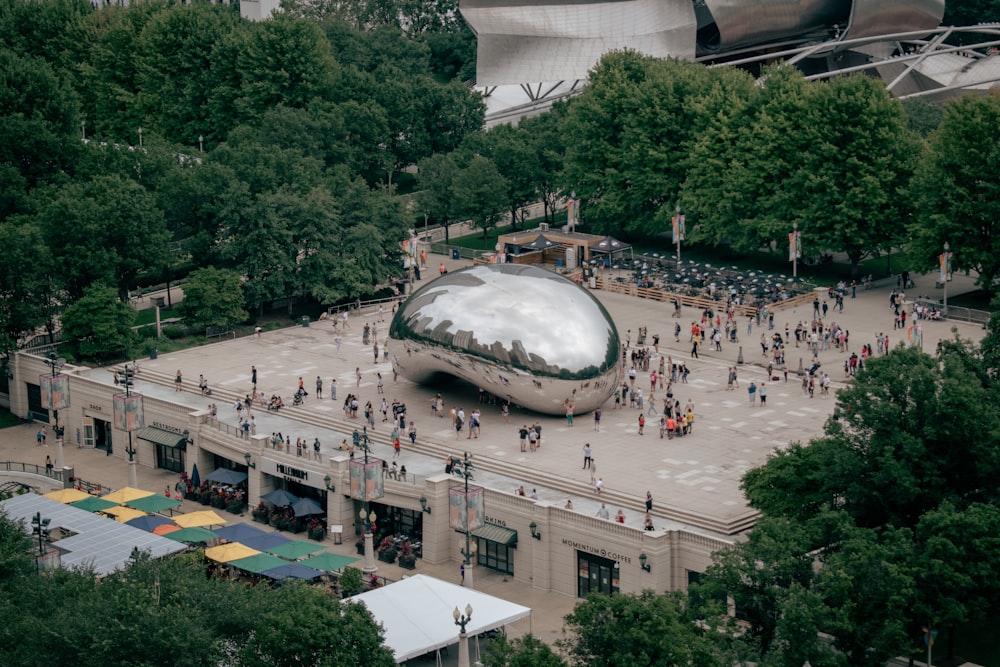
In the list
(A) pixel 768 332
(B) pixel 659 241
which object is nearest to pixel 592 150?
(B) pixel 659 241

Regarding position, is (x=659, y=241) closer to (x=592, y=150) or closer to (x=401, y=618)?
(x=592, y=150)

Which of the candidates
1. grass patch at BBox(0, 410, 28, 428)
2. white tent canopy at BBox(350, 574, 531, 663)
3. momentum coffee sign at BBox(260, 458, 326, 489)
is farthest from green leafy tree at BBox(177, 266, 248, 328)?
white tent canopy at BBox(350, 574, 531, 663)

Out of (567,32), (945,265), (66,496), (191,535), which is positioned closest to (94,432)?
(66,496)

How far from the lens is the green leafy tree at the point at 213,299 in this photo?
10012 cm

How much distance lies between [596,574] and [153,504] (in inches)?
785

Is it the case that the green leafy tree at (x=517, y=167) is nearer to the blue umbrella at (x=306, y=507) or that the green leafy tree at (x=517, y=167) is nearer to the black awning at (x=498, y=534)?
the blue umbrella at (x=306, y=507)

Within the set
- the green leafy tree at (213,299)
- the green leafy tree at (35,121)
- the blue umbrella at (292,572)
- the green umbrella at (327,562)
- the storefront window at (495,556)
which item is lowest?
the storefront window at (495,556)

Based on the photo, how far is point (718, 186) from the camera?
112 m

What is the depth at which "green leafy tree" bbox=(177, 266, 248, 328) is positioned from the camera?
10012 centimetres

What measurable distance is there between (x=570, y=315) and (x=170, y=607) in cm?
2907

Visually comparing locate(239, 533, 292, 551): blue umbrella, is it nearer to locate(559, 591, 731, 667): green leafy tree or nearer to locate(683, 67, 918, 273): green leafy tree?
locate(559, 591, 731, 667): green leafy tree

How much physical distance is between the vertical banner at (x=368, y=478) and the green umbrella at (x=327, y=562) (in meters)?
3.09

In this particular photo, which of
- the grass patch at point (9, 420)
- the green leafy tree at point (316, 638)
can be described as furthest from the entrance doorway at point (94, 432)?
the green leafy tree at point (316, 638)

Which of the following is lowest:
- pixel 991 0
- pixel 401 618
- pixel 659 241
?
pixel 401 618
